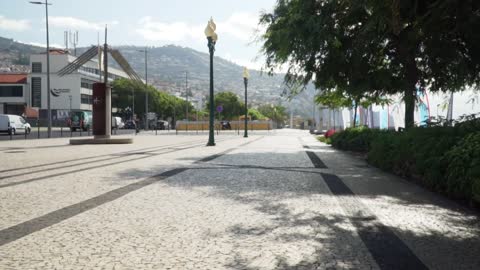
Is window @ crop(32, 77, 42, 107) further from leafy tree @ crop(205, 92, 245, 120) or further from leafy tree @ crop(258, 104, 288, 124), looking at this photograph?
leafy tree @ crop(258, 104, 288, 124)

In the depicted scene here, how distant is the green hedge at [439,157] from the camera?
253 inches

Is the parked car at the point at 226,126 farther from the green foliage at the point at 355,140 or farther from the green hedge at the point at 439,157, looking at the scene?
the green hedge at the point at 439,157

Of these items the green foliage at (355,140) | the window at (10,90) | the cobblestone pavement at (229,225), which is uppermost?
the window at (10,90)

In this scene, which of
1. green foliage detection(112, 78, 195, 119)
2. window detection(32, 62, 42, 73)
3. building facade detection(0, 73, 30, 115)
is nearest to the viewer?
window detection(32, 62, 42, 73)

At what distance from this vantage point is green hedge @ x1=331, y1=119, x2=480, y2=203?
6.42 metres

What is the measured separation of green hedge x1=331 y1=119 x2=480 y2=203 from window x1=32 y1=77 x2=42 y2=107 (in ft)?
301

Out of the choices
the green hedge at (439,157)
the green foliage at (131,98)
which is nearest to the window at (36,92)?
the green foliage at (131,98)

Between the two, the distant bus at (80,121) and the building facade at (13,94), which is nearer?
the distant bus at (80,121)

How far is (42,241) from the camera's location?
14.2 ft

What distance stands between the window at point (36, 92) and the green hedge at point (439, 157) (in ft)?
301

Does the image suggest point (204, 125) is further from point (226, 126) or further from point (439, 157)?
point (439, 157)

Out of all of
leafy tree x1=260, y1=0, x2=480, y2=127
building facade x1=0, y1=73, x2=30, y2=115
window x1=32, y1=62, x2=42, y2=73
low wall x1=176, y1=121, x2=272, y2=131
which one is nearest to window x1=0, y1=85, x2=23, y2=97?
building facade x1=0, y1=73, x2=30, y2=115

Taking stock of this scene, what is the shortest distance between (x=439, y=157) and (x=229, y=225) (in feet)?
13.6

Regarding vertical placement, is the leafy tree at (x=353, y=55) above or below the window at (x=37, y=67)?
below
